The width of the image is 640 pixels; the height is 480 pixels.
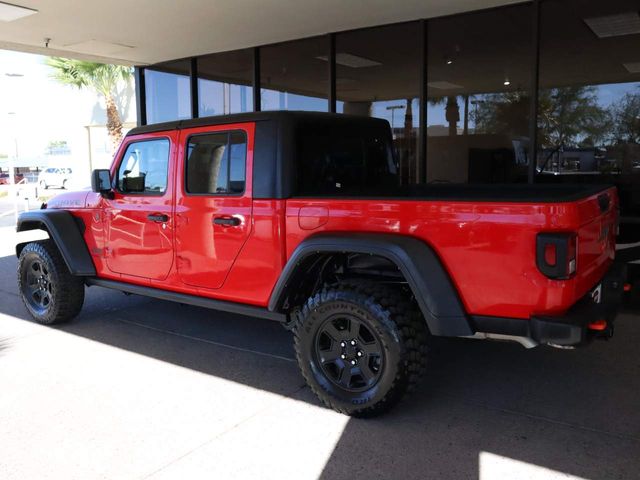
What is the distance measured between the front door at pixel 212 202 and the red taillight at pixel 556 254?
1814 mm

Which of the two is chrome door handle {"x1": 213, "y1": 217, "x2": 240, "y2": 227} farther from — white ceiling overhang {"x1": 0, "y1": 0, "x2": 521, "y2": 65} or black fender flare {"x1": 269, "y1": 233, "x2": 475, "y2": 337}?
white ceiling overhang {"x1": 0, "y1": 0, "x2": 521, "y2": 65}

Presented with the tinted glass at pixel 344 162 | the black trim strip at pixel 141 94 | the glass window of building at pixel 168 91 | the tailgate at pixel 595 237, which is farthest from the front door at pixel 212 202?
the black trim strip at pixel 141 94

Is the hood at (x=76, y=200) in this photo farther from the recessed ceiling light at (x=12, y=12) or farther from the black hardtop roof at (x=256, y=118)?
the recessed ceiling light at (x=12, y=12)

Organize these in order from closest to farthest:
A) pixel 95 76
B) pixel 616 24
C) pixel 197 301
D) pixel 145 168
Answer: pixel 197 301 → pixel 145 168 → pixel 616 24 → pixel 95 76

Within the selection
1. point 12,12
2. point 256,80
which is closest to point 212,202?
point 12,12

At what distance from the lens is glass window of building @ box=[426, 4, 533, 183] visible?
24.3 feet

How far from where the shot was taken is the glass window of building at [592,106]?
726 centimetres

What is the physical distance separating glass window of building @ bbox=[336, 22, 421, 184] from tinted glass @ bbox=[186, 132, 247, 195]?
13.9ft

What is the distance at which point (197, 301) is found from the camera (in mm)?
3986

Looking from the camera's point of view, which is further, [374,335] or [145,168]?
[145,168]

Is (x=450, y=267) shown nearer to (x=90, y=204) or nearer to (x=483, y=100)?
(x=90, y=204)

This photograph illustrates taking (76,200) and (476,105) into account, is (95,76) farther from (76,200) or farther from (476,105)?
(76,200)

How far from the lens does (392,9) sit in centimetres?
647

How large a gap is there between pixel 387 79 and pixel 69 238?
5.71 meters
